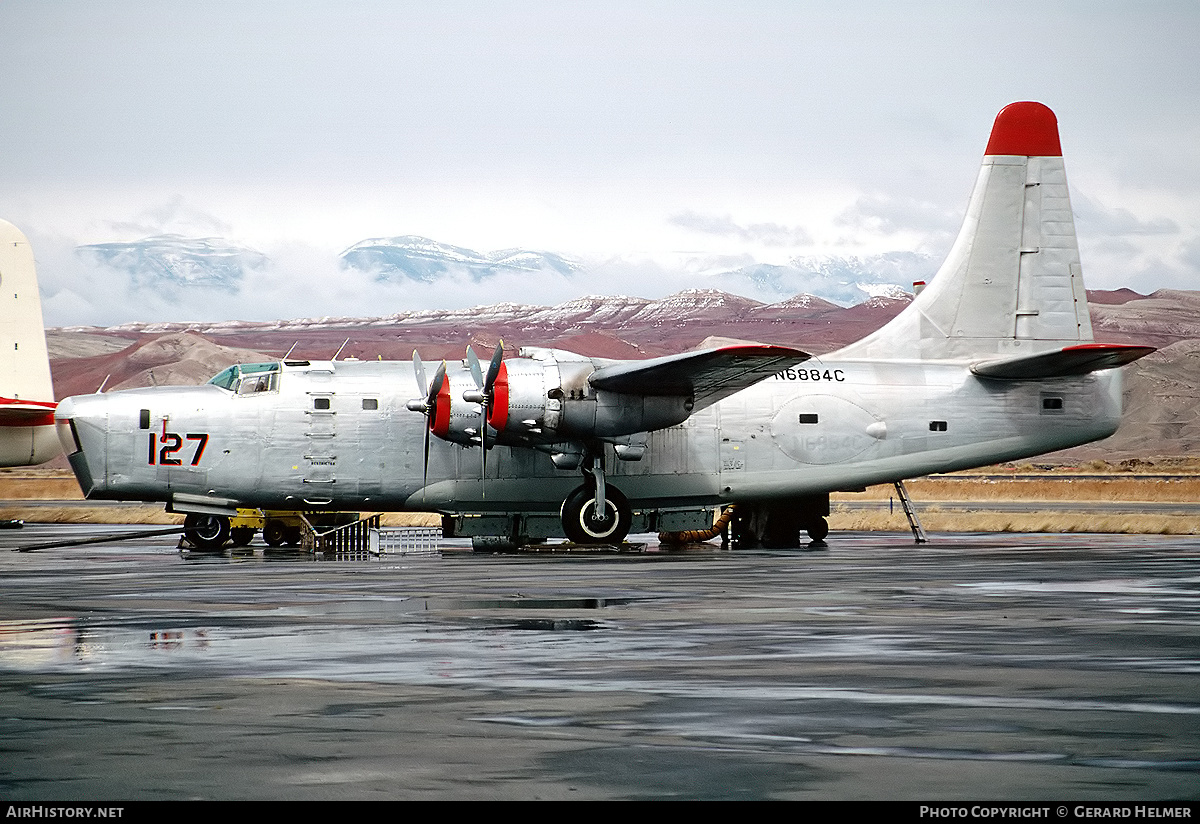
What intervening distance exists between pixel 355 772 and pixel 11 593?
12238 millimetres

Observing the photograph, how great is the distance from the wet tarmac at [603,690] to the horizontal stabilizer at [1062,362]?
10754 mm

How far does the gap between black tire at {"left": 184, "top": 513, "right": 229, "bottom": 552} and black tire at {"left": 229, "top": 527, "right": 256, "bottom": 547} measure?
1153 millimetres

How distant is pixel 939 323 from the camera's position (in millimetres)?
32562

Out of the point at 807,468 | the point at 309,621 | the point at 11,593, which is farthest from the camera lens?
the point at 807,468

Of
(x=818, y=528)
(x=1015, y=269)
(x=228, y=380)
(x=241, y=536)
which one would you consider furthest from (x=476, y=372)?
(x=1015, y=269)

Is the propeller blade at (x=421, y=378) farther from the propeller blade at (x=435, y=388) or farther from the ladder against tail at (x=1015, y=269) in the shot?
the ladder against tail at (x=1015, y=269)

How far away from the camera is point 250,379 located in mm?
29750

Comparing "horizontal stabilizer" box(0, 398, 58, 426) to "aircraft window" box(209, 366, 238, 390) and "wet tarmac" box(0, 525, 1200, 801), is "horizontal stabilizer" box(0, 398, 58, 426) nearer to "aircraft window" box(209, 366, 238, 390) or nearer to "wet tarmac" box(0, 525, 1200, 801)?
"aircraft window" box(209, 366, 238, 390)

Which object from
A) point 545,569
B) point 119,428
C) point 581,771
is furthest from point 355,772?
point 119,428

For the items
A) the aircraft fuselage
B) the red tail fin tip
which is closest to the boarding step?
the aircraft fuselage

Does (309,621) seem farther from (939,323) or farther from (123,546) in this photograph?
(939,323)

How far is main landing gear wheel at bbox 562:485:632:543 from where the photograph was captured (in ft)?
94.3

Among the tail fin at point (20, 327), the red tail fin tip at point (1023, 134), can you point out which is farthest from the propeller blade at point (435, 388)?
the tail fin at point (20, 327)
